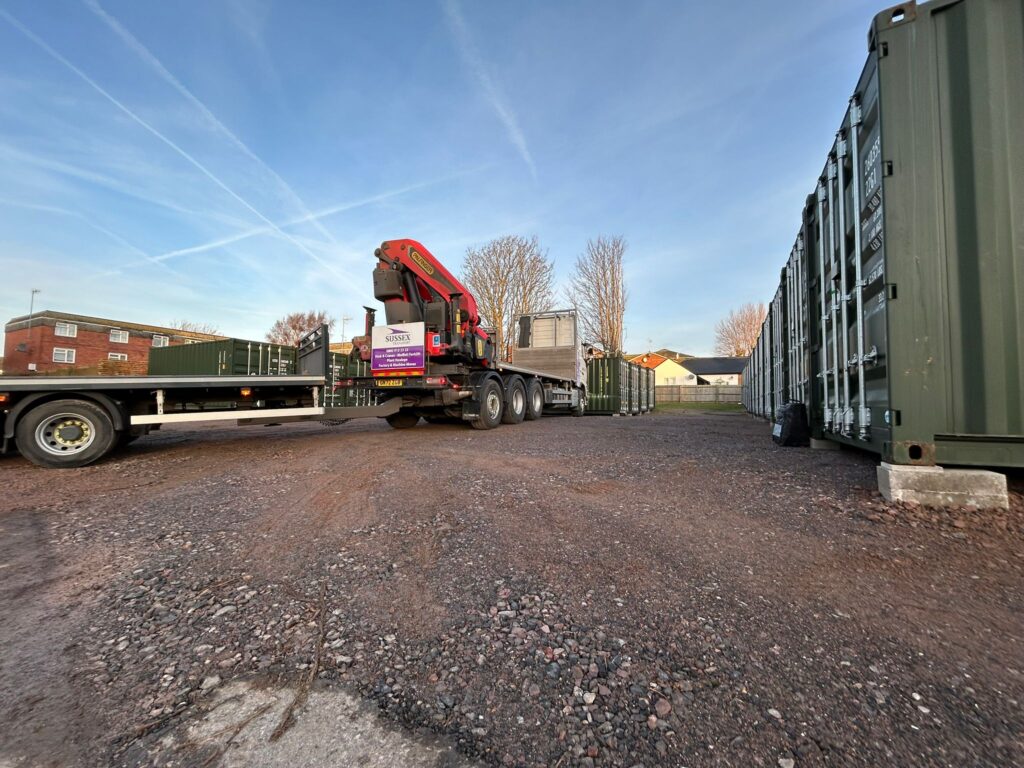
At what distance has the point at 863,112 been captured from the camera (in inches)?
152

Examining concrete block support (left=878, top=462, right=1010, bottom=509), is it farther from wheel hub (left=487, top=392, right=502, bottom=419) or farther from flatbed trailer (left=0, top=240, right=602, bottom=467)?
wheel hub (left=487, top=392, right=502, bottom=419)

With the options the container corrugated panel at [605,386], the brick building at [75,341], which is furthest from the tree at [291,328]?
the container corrugated panel at [605,386]

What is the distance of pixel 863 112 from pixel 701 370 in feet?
216

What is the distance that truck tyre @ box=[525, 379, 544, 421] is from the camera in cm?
1153

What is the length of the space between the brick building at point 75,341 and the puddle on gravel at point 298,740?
1586 inches

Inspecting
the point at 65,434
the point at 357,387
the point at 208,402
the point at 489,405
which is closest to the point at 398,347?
the point at 357,387

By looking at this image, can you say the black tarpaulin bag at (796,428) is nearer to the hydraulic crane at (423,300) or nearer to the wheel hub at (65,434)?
the hydraulic crane at (423,300)

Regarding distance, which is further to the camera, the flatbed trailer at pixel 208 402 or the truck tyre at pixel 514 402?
the truck tyre at pixel 514 402

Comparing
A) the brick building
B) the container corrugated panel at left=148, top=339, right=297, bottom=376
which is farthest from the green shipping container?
the brick building

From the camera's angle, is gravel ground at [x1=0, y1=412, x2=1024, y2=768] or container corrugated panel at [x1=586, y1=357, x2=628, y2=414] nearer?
gravel ground at [x1=0, y1=412, x2=1024, y2=768]

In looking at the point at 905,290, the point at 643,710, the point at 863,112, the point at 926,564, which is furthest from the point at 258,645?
the point at 863,112

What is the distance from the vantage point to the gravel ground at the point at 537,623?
1.35 metres

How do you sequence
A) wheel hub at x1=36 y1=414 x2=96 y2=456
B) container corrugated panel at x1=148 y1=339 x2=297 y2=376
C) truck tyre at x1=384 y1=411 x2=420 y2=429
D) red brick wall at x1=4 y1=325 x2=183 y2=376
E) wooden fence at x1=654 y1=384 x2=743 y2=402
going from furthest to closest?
wooden fence at x1=654 y1=384 x2=743 y2=402 < red brick wall at x1=4 y1=325 x2=183 y2=376 < container corrugated panel at x1=148 y1=339 x2=297 y2=376 < truck tyre at x1=384 y1=411 x2=420 y2=429 < wheel hub at x1=36 y1=414 x2=96 y2=456

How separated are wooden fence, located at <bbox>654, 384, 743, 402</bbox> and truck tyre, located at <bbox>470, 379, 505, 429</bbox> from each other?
30.5m
